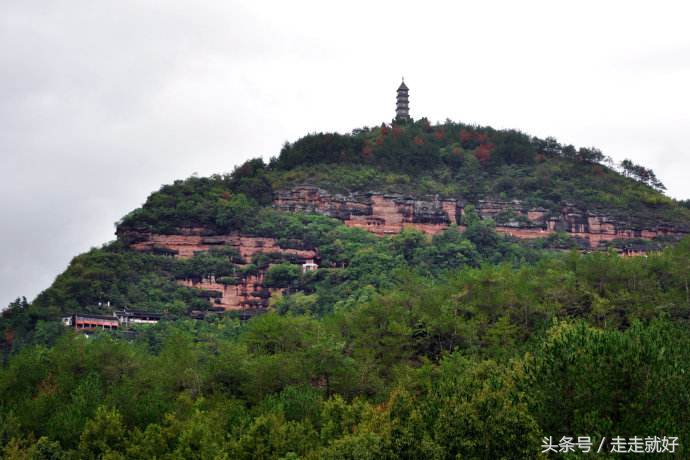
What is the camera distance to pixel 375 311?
50.3 m

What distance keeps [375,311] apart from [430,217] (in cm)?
3396

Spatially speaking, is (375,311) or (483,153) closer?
(375,311)

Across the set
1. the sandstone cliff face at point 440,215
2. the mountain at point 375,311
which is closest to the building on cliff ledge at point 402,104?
the mountain at point 375,311

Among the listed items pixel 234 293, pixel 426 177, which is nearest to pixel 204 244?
pixel 234 293

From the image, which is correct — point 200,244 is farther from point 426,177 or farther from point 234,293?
point 426,177

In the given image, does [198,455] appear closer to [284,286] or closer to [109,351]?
[109,351]

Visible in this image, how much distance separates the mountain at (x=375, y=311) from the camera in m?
29.1

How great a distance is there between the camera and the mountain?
95.4ft

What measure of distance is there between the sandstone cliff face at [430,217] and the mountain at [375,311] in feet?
0.59

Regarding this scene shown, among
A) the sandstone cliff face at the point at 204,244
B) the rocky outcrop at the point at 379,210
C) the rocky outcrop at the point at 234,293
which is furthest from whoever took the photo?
the rocky outcrop at the point at 379,210

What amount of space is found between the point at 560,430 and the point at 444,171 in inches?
2491

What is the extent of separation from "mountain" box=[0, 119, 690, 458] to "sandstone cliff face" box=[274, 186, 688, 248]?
0.18 metres

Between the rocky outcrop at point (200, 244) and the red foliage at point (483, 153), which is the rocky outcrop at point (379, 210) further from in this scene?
the red foliage at point (483, 153)

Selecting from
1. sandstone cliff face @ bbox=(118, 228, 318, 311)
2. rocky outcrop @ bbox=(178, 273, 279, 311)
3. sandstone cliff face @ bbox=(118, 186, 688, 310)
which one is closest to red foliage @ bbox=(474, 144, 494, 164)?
sandstone cliff face @ bbox=(118, 186, 688, 310)
